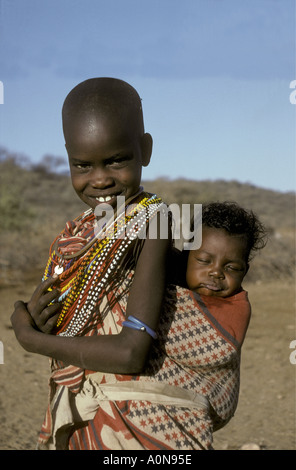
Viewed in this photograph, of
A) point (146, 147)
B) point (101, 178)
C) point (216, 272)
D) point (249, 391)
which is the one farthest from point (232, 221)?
point (249, 391)

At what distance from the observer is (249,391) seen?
5.75 meters

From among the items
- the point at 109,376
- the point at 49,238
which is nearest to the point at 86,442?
the point at 109,376

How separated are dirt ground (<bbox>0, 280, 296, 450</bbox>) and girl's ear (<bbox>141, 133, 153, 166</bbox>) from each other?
3379 millimetres

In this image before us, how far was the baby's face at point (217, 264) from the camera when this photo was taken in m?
1.76

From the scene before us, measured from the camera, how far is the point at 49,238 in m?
12.6

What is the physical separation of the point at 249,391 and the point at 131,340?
4696mm

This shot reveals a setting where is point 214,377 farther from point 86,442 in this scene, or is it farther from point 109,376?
point 86,442

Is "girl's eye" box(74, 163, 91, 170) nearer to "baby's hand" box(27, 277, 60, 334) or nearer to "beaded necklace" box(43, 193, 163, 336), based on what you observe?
"beaded necklace" box(43, 193, 163, 336)

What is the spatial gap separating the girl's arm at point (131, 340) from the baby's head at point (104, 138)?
0.21m

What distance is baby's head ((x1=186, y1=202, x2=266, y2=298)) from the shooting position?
1.77 meters

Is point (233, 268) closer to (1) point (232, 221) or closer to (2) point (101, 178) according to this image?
(1) point (232, 221)

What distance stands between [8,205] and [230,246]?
12.8 metres

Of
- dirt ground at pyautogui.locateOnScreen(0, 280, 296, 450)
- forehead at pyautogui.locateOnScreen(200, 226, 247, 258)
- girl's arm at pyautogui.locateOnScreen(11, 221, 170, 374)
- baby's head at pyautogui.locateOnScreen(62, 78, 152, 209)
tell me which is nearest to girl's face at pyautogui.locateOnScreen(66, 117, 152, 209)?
baby's head at pyautogui.locateOnScreen(62, 78, 152, 209)

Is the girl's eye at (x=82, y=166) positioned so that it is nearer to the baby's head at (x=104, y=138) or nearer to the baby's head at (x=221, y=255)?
the baby's head at (x=104, y=138)
